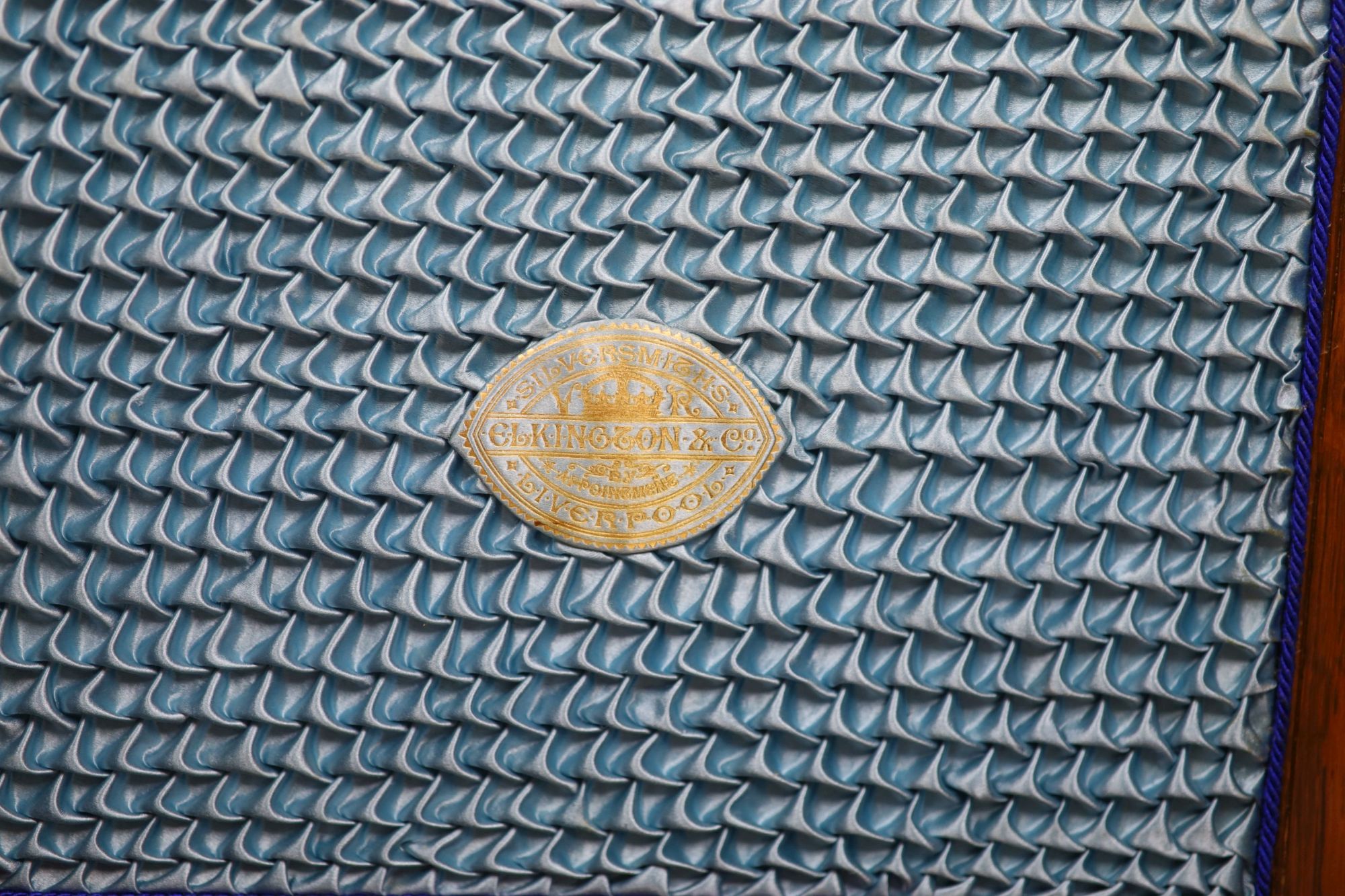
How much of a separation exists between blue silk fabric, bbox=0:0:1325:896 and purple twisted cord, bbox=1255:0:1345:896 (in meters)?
0.01

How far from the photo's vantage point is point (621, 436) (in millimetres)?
790

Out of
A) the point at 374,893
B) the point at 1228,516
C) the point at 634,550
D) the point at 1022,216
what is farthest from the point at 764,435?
the point at 374,893

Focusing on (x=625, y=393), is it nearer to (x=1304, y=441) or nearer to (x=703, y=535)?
(x=703, y=535)

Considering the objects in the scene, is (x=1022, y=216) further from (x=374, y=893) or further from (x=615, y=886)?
(x=374, y=893)

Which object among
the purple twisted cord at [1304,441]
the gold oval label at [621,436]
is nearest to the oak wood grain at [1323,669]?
the purple twisted cord at [1304,441]

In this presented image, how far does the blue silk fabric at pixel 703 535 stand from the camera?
77 cm

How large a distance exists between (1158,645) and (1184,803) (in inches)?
4.9

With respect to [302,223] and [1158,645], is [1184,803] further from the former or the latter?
[302,223]

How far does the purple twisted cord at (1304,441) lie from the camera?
758 mm

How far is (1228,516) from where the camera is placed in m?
0.79

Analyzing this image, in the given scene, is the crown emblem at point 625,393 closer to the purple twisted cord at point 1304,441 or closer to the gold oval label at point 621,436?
the gold oval label at point 621,436

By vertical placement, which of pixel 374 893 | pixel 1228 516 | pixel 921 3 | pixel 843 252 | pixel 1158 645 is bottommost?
pixel 374 893

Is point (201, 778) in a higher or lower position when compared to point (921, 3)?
lower

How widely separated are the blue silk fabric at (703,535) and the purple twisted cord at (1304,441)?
0.03 feet
